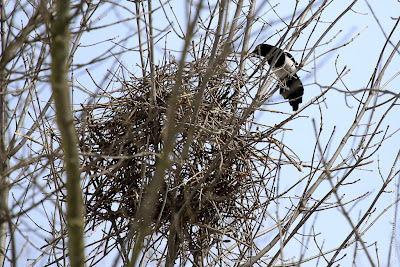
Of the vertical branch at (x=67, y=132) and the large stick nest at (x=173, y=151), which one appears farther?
the large stick nest at (x=173, y=151)

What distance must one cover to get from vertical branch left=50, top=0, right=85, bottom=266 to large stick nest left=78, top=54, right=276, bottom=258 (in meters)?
0.93

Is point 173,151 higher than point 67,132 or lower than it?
higher

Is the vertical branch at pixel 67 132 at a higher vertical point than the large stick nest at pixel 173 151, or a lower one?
lower

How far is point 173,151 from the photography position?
2.09 m

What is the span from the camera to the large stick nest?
2096mm

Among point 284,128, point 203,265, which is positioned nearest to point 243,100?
point 284,128

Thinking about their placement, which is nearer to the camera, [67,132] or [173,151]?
[67,132]

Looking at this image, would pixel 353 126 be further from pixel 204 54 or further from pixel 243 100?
pixel 204 54

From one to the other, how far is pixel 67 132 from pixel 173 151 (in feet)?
3.31

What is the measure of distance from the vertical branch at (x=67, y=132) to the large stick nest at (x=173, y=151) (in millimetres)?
933

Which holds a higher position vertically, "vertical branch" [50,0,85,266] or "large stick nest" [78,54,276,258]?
"large stick nest" [78,54,276,258]

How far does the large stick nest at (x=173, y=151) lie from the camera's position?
2.10 metres

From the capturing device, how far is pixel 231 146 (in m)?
2.12

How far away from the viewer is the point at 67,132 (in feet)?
3.59
